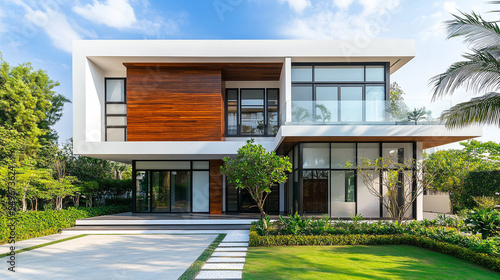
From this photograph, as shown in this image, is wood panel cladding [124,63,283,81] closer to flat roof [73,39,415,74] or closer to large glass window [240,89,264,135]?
flat roof [73,39,415,74]

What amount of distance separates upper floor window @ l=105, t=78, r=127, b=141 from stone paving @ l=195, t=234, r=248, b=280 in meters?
8.53

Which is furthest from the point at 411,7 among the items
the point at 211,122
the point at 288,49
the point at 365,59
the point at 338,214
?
the point at 211,122

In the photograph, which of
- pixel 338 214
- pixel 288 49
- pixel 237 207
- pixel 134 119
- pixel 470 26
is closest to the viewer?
pixel 470 26

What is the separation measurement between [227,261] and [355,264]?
288cm

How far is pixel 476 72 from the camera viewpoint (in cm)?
879

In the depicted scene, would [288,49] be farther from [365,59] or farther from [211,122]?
[211,122]

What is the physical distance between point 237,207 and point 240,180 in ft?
20.9

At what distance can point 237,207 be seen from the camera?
1609 centimetres

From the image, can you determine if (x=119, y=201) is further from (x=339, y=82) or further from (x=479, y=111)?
(x=479, y=111)

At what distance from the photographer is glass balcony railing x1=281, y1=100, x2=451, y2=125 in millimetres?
11469

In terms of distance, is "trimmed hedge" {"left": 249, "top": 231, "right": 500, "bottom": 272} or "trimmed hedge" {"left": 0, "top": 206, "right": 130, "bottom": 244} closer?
"trimmed hedge" {"left": 249, "top": 231, "right": 500, "bottom": 272}

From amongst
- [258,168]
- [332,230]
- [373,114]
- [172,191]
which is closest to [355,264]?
[332,230]

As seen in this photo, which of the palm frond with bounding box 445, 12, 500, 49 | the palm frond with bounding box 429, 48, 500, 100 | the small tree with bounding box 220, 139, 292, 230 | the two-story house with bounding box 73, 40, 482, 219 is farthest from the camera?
the two-story house with bounding box 73, 40, 482, 219

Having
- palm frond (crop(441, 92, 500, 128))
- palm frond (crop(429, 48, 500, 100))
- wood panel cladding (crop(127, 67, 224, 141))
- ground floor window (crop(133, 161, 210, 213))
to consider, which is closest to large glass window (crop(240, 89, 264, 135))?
wood panel cladding (crop(127, 67, 224, 141))
